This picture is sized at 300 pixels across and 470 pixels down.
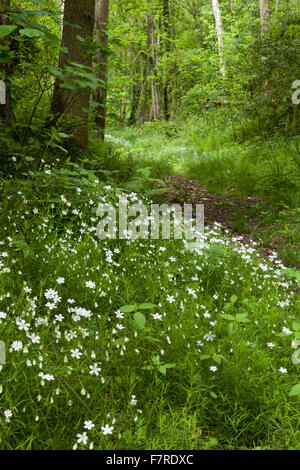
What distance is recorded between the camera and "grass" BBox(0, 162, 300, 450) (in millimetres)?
1967

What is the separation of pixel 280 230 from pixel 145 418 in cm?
439

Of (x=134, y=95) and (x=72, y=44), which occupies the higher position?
(x=134, y=95)

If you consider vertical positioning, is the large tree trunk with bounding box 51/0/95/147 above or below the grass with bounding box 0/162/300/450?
above

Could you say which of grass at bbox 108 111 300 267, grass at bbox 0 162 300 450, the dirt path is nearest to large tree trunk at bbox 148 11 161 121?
grass at bbox 108 111 300 267

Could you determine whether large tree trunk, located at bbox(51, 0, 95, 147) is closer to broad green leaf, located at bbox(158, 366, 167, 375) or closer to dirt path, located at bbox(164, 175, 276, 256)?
dirt path, located at bbox(164, 175, 276, 256)

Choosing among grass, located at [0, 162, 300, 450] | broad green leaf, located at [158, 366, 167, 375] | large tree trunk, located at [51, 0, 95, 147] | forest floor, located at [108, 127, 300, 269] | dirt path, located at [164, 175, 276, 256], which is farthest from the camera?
dirt path, located at [164, 175, 276, 256]

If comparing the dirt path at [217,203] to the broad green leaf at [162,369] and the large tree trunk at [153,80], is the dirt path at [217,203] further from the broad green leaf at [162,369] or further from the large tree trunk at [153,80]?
the large tree trunk at [153,80]

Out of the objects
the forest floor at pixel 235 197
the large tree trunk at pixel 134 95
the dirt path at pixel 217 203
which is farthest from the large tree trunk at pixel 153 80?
the dirt path at pixel 217 203

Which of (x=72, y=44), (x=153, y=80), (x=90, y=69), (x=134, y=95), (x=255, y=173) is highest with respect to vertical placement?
(x=134, y=95)

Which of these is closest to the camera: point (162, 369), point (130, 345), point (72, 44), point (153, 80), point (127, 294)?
point (162, 369)

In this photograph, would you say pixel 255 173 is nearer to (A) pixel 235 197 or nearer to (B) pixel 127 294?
(A) pixel 235 197

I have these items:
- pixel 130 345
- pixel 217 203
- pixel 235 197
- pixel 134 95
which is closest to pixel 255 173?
pixel 235 197

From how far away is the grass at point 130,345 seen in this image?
1967mm

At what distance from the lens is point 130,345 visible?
2555mm
